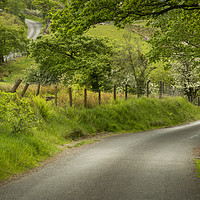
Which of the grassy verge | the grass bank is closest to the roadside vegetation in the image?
the grass bank

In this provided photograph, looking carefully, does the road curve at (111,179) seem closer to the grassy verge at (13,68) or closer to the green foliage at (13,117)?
the green foliage at (13,117)

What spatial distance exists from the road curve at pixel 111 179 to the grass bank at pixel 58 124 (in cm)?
80

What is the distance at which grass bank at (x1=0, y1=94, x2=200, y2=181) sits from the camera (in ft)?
28.8

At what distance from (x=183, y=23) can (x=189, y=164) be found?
1610cm

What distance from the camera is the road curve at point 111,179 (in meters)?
5.79

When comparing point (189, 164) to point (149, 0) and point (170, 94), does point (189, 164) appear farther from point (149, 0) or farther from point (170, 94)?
point (170, 94)

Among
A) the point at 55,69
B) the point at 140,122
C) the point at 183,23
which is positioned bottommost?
the point at 140,122

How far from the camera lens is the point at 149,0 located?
10750 millimetres

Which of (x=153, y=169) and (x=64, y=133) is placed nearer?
(x=153, y=169)

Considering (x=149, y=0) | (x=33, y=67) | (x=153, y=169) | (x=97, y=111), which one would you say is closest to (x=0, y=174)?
(x=153, y=169)

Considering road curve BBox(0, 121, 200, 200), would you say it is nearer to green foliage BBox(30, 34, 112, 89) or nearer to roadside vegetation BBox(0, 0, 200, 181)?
roadside vegetation BBox(0, 0, 200, 181)

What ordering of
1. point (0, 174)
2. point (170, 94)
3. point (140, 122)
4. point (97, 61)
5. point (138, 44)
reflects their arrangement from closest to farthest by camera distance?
point (0, 174), point (140, 122), point (97, 61), point (138, 44), point (170, 94)

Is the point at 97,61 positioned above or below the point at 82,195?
above

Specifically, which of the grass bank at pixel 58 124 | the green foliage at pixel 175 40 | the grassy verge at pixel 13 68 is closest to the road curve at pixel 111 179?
the grass bank at pixel 58 124
